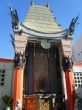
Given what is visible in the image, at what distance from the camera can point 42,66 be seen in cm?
2411

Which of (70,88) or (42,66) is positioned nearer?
(70,88)

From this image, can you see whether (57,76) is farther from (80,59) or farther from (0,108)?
(80,59)

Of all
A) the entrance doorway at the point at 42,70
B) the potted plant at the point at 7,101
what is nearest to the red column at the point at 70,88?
the entrance doorway at the point at 42,70

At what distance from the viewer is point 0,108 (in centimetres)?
2156

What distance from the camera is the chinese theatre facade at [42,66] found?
21859mm

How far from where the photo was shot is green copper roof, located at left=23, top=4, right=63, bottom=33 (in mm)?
25094

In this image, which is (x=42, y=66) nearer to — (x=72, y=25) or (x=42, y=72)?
(x=42, y=72)

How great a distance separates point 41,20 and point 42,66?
6087 mm

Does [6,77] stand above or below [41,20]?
below

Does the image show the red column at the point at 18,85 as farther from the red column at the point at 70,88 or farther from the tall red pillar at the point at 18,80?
the red column at the point at 70,88

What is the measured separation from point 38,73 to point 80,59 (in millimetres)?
11285

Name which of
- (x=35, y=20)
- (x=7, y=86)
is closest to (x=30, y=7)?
(x=35, y=20)

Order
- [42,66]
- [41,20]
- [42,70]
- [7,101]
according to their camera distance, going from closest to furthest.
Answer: [7,101], [42,70], [42,66], [41,20]

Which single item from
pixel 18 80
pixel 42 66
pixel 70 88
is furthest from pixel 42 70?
pixel 70 88
